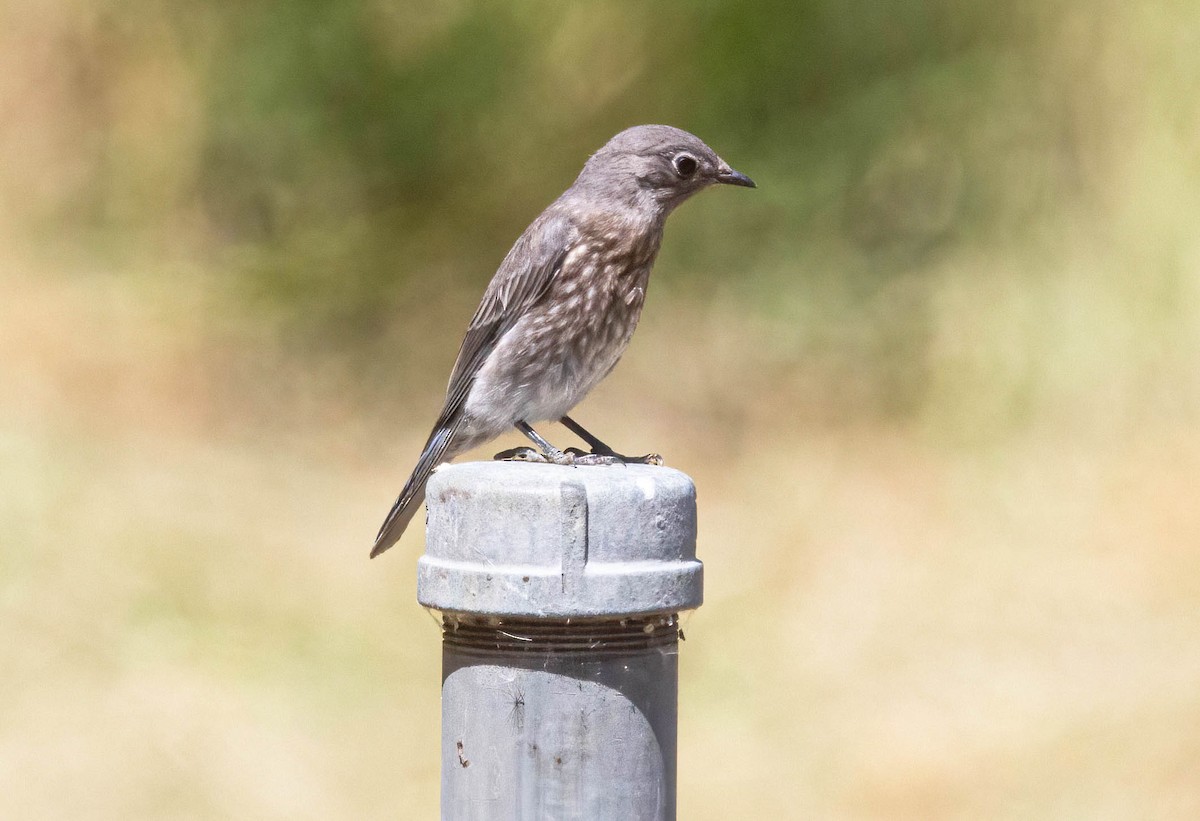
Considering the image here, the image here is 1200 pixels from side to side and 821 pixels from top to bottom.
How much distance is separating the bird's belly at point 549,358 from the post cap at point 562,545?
5.16ft

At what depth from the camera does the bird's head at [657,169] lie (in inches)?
179

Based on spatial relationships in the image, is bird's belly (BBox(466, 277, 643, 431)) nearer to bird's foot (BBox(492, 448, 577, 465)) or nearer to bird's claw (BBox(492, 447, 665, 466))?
bird's claw (BBox(492, 447, 665, 466))

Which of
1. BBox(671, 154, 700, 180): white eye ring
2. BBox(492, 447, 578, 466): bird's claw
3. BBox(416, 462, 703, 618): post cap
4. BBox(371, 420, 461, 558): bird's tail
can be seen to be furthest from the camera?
BBox(671, 154, 700, 180): white eye ring

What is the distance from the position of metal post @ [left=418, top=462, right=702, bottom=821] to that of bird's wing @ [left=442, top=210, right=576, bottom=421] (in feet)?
5.55

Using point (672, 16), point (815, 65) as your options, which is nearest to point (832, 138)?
point (815, 65)

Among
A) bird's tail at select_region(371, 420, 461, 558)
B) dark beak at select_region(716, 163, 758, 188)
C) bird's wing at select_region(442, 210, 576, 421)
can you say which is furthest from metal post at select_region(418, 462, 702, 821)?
dark beak at select_region(716, 163, 758, 188)

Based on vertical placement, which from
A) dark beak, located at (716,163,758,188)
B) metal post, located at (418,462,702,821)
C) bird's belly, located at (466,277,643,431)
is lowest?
metal post, located at (418,462,702,821)

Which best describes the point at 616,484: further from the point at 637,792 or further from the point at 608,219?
the point at 608,219

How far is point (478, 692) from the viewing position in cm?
295

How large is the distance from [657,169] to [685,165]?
0.27ft

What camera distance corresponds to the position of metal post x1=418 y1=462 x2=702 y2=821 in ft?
9.28

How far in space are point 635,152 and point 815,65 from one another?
440 centimetres

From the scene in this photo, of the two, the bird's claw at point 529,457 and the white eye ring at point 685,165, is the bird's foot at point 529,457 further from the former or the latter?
the white eye ring at point 685,165

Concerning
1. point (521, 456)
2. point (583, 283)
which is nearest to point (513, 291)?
point (583, 283)
